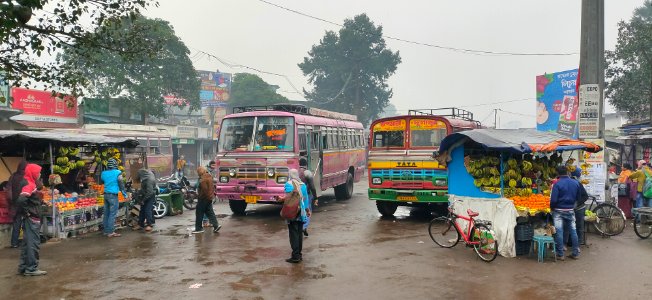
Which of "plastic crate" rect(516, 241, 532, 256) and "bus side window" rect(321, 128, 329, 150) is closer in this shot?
"plastic crate" rect(516, 241, 532, 256)

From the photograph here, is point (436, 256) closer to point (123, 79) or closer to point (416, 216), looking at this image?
point (416, 216)

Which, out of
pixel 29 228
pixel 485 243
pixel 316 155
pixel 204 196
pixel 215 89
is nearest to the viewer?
pixel 29 228

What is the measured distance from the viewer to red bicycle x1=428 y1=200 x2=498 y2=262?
832 cm

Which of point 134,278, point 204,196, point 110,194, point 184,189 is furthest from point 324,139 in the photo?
point 134,278

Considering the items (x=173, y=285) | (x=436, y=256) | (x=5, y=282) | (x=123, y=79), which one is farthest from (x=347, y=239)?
(x=123, y=79)

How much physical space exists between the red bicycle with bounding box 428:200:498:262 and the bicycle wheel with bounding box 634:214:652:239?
13.1ft

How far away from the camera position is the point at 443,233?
9.71 meters

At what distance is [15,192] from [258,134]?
5949mm

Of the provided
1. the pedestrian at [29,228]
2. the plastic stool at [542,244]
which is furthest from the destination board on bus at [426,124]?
the pedestrian at [29,228]

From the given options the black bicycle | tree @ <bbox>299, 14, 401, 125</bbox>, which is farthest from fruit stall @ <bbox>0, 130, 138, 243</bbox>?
tree @ <bbox>299, 14, 401, 125</bbox>

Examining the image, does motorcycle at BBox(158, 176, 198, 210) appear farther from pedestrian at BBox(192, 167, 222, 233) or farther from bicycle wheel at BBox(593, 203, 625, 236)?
bicycle wheel at BBox(593, 203, 625, 236)

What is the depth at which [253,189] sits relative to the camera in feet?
41.9

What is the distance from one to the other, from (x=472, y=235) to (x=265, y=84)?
4985cm

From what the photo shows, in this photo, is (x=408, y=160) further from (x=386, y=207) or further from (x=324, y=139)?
(x=324, y=139)
